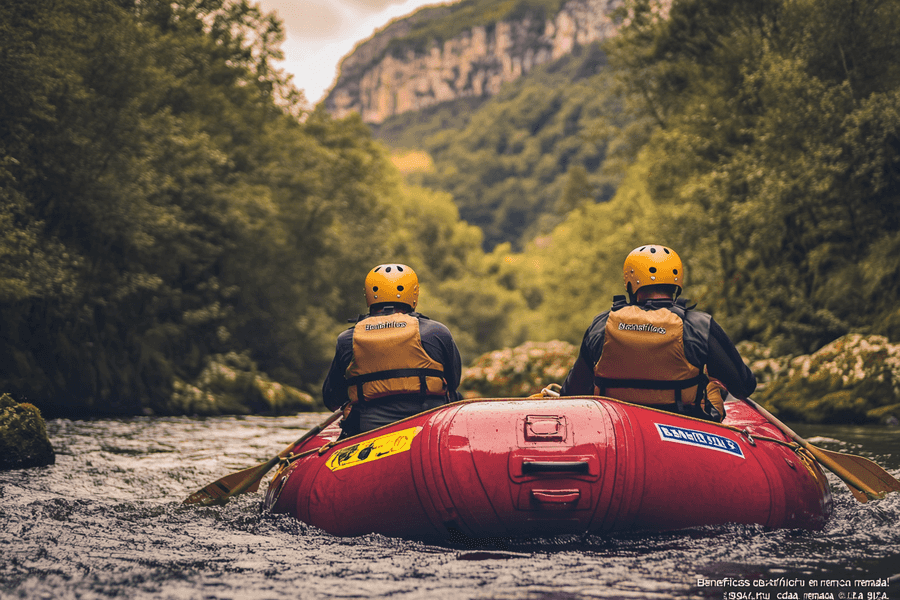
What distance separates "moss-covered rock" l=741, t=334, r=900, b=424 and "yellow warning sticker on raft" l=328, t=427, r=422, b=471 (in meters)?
9.05

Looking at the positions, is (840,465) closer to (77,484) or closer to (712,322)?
(712,322)

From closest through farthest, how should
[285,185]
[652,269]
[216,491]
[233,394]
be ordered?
[652,269] < [216,491] < [233,394] < [285,185]

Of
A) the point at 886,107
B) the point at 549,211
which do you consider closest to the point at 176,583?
the point at 886,107

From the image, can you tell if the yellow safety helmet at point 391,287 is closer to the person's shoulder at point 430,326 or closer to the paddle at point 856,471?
the person's shoulder at point 430,326

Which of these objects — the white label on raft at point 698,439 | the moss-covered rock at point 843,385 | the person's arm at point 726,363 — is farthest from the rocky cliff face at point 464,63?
the white label on raft at point 698,439

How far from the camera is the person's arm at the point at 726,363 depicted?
462 cm

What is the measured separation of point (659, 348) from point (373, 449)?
66.7 inches

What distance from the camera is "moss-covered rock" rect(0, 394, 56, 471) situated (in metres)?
7.09

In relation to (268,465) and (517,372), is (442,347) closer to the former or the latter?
(268,465)

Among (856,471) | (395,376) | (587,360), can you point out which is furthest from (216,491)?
(856,471)

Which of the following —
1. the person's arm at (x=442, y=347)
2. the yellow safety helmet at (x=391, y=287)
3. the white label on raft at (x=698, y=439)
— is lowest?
the white label on raft at (x=698, y=439)

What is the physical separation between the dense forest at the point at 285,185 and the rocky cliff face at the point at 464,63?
4384 inches

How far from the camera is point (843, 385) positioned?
40.1ft

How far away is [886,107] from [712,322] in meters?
11.8
